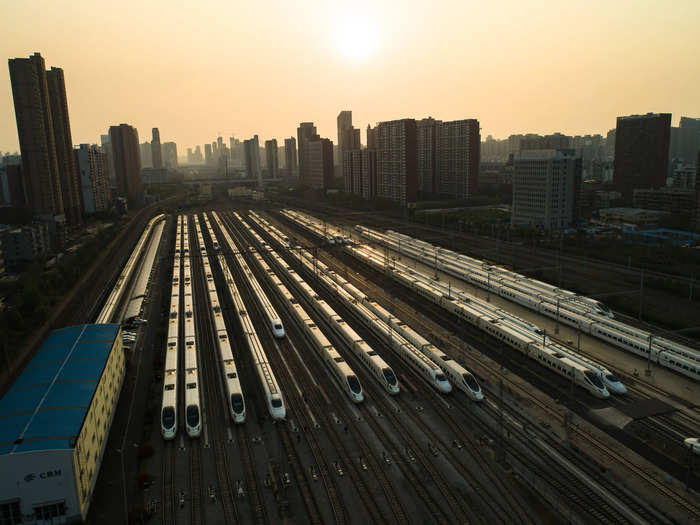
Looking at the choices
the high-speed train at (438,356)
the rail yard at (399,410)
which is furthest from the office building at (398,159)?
the high-speed train at (438,356)

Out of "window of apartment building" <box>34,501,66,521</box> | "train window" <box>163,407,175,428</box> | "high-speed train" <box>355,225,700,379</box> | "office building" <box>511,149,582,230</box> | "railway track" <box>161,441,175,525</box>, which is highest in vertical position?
"office building" <box>511,149,582,230</box>

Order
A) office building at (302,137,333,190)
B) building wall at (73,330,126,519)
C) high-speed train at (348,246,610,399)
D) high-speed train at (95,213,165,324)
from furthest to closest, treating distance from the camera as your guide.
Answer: office building at (302,137,333,190), high-speed train at (95,213,165,324), high-speed train at (348,246,610,399), building wall at (73,330,126,519)

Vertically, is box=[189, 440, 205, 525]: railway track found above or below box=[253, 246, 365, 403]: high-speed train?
below

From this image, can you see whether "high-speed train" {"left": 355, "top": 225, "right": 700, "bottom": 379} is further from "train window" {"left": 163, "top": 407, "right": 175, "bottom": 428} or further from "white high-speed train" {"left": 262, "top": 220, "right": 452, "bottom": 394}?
"train window" {"left": 163, "top": 407, "right": 175, "bottom": 428}

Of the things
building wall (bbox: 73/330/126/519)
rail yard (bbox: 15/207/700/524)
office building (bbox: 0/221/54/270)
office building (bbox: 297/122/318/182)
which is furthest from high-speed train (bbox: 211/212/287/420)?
office building (bbox: 297/122/318/182)

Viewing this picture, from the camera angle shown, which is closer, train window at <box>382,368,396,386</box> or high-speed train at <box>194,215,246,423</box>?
high-speed train at <box>194,215,246,423</box>

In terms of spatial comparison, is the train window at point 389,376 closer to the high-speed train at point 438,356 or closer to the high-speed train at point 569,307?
the high-speed train at point 438,356

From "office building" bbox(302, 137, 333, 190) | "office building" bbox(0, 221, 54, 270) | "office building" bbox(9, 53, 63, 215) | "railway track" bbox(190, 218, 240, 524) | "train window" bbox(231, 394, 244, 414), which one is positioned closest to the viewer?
"railway track" bbox(190, 218, 240, 524)

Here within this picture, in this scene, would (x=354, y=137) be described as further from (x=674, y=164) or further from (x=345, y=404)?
(x=345, y=404)
